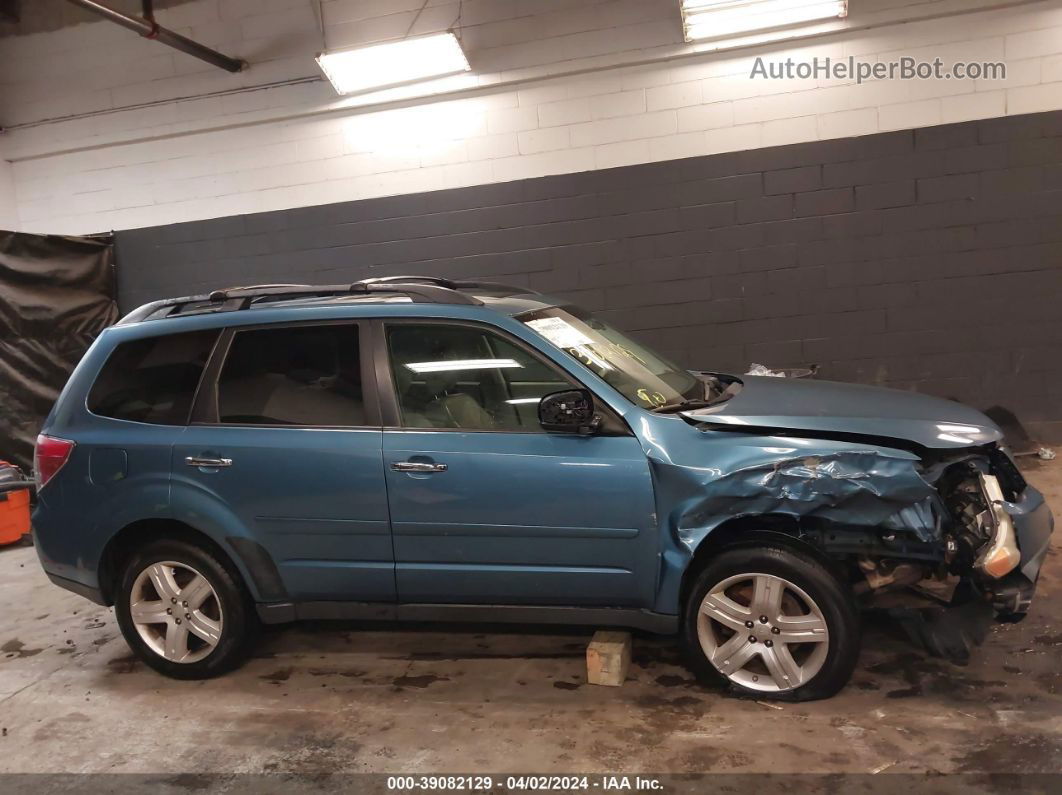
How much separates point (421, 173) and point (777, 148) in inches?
127

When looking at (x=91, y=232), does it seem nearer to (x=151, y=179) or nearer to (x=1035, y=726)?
(x=151, y=179)

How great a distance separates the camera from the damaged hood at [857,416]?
337cm

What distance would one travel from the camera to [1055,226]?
6.48 m

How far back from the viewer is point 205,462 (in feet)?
12.5

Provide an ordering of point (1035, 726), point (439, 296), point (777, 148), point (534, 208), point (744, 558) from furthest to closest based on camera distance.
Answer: point (534, 208)
point (777, 148)
point (439, 296)
point (744, 558)
point (1035, 726)

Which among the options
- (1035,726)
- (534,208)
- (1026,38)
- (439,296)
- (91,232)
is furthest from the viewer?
(91,232)

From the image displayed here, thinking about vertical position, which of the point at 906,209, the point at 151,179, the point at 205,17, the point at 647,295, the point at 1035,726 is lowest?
the point at 1035,726

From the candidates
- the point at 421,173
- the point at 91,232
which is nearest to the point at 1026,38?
the point at 421,173

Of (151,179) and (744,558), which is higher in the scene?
(151,179)

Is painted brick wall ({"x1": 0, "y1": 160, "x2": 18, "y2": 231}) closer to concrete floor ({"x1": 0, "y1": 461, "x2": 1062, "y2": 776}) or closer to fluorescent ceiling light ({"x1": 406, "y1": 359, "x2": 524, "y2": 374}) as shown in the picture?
concrete floor ({"x1": 0, "y1": 461, "x2": 1062, "y2": 776})

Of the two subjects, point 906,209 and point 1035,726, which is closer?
point 1035,726

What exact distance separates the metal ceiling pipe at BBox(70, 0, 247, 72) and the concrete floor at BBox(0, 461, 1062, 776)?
211 inches

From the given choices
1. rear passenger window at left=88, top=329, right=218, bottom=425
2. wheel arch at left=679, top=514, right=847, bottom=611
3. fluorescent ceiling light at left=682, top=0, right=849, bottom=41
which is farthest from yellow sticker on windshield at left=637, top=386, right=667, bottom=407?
fluorescent ceiling light at left=682, top=0, right=849, bottom=41

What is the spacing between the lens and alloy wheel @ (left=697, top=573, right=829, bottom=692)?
10.8 ft
